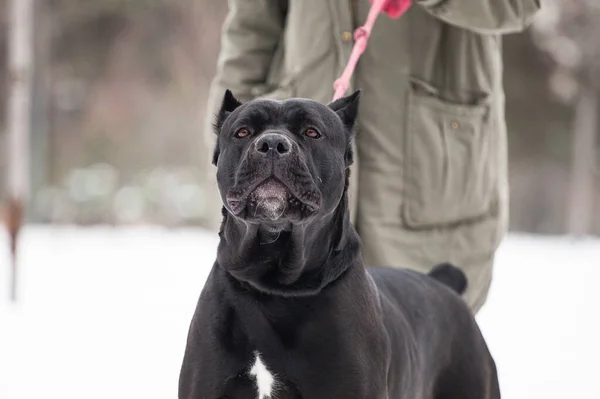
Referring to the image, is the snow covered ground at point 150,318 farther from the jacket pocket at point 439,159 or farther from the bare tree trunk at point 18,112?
the jacket pocket at point 439,159

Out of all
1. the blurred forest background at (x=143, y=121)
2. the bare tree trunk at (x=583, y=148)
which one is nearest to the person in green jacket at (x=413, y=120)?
the bare tree trunk at (x=583, y=148)

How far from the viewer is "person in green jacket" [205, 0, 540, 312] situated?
284cm

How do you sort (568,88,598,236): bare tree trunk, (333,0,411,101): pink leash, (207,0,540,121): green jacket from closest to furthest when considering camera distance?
1. (333,0,411,101): pink leash
2. (207,0,540,121): green jacket
3. (568,88,598,236): bare tree trunk

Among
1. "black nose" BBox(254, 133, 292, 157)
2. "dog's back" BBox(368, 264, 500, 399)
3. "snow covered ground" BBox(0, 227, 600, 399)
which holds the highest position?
"black nose" BBox(254, 133, 292, 157)

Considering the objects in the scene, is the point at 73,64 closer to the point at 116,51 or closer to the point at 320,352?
the point at 116,51

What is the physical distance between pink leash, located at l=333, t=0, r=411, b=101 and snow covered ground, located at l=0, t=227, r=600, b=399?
60.0 inches

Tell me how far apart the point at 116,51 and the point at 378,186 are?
1079 centimetres

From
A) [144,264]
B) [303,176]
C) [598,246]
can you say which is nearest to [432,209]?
[303,176]

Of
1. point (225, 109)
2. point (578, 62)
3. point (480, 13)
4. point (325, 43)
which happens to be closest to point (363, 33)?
point (325, 43)

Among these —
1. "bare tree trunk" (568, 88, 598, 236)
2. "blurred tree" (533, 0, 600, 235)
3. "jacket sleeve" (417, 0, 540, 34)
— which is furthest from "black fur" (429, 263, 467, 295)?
"bare tree trunk" (568, 88, 598, 236)

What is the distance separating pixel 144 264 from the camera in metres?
6.83

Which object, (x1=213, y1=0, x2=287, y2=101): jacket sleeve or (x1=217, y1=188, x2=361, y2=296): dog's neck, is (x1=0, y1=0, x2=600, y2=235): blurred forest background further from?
(x1=217, y1=188, x2=361, y2=296): dog's neck

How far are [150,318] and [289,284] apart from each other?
10.3ft

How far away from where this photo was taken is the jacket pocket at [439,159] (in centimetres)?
291
